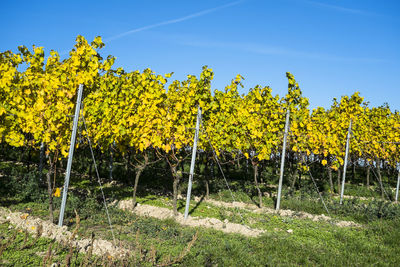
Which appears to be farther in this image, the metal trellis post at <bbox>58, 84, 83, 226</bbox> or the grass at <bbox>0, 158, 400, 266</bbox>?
the metal trellis post at <bbox>58, 84, 83, 226</bbox>

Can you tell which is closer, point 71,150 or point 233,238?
point 71,150

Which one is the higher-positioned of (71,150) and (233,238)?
(71,150)

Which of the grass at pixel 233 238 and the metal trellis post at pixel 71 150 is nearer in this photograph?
the grass at pixel 233 238

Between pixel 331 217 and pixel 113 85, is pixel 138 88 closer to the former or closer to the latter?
pixel 113 85

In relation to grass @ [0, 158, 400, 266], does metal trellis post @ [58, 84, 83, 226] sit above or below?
above

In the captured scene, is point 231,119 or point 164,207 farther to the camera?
point 231,119

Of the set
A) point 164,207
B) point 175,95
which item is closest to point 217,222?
point 164,207

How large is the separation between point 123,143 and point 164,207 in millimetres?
2866

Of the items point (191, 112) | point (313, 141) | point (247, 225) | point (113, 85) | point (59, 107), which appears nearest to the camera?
point (59, 107)

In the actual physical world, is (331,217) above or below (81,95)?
below

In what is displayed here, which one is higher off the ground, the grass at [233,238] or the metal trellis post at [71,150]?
the metal trellis post at [71,150]

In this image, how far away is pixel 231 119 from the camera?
1209 cm

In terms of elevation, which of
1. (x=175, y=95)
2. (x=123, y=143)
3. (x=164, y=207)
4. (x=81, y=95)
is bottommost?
(x=164, y=207)

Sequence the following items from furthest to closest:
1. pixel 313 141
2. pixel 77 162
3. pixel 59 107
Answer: pixel 77 162, pixel 313 141, pixel 59 107
